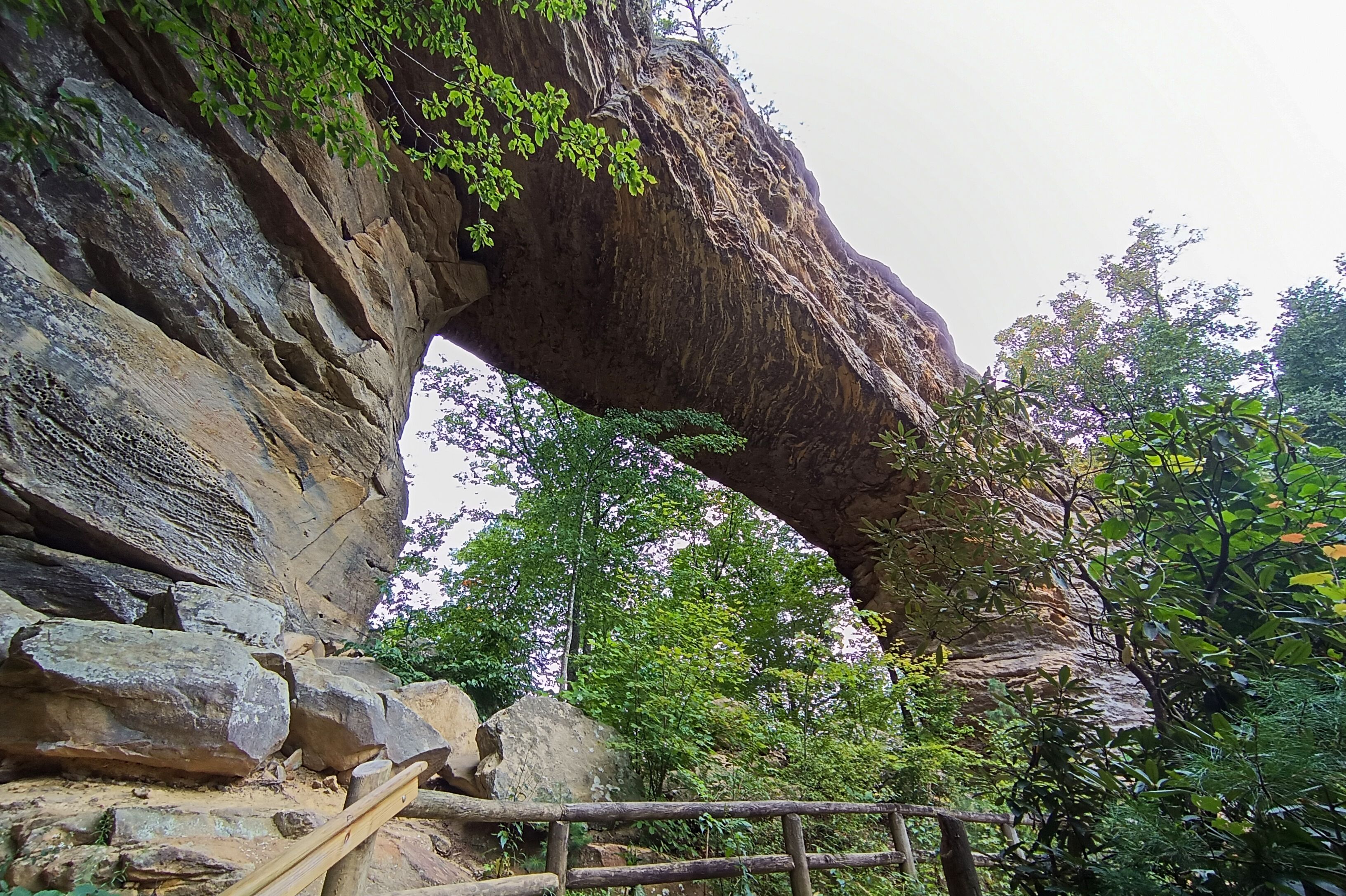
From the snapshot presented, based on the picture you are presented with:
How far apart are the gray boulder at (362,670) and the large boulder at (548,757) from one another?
78cm

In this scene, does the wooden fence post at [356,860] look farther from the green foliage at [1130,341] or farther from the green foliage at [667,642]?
the green foliage at [1130,341]

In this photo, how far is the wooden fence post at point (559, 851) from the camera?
2.79 meters

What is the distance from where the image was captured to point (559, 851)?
9.27ft

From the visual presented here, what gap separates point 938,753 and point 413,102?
26.7 ft

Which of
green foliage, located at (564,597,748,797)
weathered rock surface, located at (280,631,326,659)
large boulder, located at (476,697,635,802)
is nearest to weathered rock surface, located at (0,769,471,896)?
large boulder, located at (476,697,635,802)

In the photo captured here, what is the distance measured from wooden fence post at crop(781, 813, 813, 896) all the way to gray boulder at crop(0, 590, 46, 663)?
3.99 metres

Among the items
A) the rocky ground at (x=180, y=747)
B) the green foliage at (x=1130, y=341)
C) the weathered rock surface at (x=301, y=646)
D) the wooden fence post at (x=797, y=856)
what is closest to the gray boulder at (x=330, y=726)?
the rocky ground at (x=180, y=747)

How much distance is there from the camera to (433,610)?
20.3ft

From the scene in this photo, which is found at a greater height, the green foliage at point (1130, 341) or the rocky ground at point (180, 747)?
the green foliage at point (1130, 341)

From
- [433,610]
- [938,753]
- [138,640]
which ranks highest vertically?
[433,610]

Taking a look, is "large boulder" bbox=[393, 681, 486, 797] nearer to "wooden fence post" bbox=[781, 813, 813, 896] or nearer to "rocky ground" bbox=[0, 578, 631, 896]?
"rocky ground" bbox=[0, 578, 631, 896]

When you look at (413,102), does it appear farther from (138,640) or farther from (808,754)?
(808,754)

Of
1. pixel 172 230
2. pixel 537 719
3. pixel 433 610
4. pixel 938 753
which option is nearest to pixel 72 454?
pixel 172 230

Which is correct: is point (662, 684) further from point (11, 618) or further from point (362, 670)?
point (11, 618)
